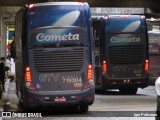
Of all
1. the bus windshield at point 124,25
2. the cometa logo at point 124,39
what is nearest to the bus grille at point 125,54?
the cometa logo at point 124,39

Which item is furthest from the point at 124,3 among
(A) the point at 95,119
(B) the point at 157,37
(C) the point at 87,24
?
(A) the point at 95,119

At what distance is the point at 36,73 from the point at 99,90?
1264 cm

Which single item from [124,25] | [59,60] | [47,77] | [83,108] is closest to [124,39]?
[124,25]

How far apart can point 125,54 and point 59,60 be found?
1013 cm

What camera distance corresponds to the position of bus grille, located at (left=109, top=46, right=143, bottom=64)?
89.7ft

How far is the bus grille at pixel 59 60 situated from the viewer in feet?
57.7

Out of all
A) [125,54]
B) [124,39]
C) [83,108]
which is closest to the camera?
[83,108]

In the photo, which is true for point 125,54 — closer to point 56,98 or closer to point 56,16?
point 56,16

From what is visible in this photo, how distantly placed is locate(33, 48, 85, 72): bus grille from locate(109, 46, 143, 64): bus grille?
381 inches

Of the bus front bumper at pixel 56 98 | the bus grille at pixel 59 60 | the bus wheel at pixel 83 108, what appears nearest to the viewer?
the bus front bumper at pixel 56 98

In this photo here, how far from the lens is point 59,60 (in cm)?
1769

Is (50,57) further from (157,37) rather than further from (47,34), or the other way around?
(157,37)

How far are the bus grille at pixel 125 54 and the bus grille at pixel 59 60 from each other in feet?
31.7

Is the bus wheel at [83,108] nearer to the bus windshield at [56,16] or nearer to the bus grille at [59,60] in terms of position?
the bus grille at [59,60]
